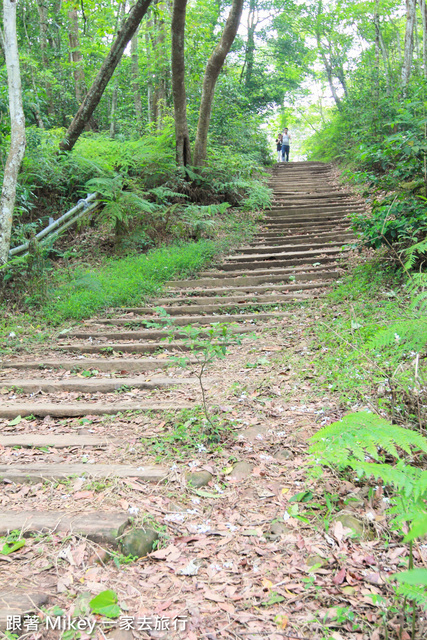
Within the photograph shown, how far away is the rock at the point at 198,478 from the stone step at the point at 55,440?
86 cm

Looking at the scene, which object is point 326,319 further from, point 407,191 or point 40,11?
point 40,11

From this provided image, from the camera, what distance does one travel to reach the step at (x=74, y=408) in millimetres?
3975

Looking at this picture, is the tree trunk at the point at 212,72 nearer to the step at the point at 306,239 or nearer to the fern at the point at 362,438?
the step at the point at 306,239

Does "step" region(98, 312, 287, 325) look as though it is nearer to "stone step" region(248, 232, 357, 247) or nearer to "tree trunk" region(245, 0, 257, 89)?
"stone step" region(248, 232, 357, 247)

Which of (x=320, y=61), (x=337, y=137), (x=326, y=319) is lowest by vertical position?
(x=326, y=319)

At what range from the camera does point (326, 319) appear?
5.53m

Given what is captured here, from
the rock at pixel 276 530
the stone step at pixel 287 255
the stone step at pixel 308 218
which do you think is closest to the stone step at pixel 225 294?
the stone step at pixel 287 255

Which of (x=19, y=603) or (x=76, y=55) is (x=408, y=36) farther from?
(x=19, y=603)

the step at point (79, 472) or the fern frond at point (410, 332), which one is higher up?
the fern frond at point (410, 332)

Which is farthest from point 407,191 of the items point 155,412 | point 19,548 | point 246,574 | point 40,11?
point 40,11

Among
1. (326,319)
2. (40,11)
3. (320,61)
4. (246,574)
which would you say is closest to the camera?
(246,574)

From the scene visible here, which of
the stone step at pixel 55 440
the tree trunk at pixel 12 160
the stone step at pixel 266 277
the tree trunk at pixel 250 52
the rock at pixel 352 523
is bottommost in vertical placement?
the stone step at pixel 55 440

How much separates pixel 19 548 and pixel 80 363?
3.00 m

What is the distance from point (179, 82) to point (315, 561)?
968 cm
